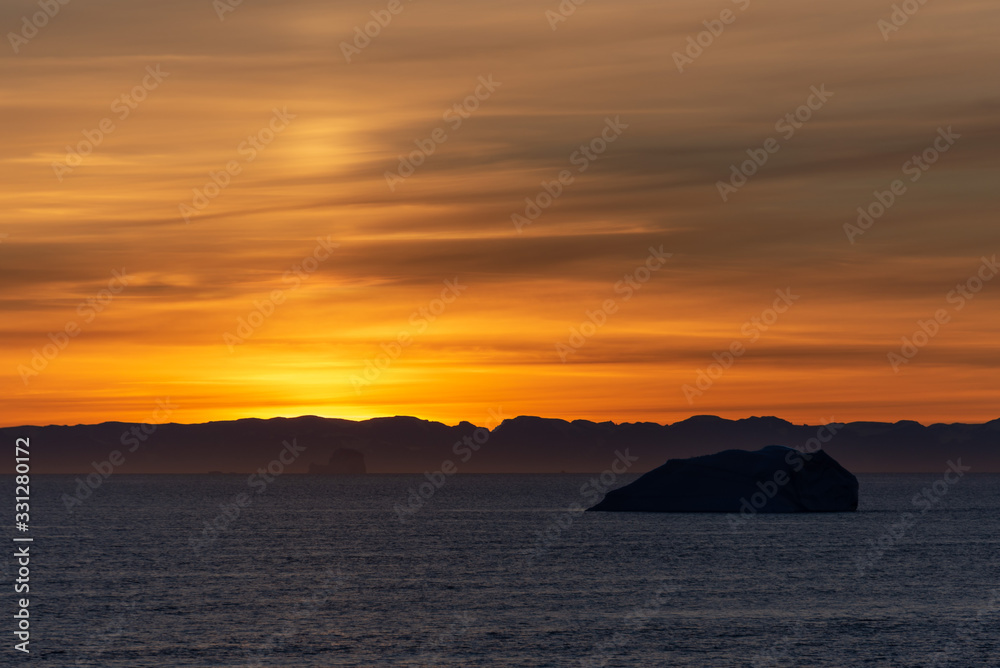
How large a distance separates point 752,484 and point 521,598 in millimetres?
86421

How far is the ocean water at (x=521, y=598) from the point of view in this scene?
181 ft

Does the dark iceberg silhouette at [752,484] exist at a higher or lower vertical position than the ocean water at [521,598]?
higher

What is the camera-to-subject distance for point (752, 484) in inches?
6053

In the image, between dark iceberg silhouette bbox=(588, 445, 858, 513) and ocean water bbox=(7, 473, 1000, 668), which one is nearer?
ocean water bbox=(7, 473, 1000, 668)

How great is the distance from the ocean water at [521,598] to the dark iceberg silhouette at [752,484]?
18071 mm

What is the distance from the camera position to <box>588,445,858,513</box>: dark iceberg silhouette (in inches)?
6038

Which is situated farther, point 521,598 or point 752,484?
point 752,484

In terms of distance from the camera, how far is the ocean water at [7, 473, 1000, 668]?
5522cm

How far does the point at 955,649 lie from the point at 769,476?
97.5m

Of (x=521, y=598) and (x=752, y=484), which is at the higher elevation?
(x=752, y=484)

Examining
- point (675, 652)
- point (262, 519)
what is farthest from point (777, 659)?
point (262, 519)

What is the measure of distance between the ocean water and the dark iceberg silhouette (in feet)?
59.3

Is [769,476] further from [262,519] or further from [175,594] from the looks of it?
[175,594]

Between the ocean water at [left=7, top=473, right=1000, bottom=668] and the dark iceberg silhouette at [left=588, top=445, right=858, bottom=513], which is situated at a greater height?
the dark iceberg silhouette at [left=588, top=445, right=858, bottom=513]
